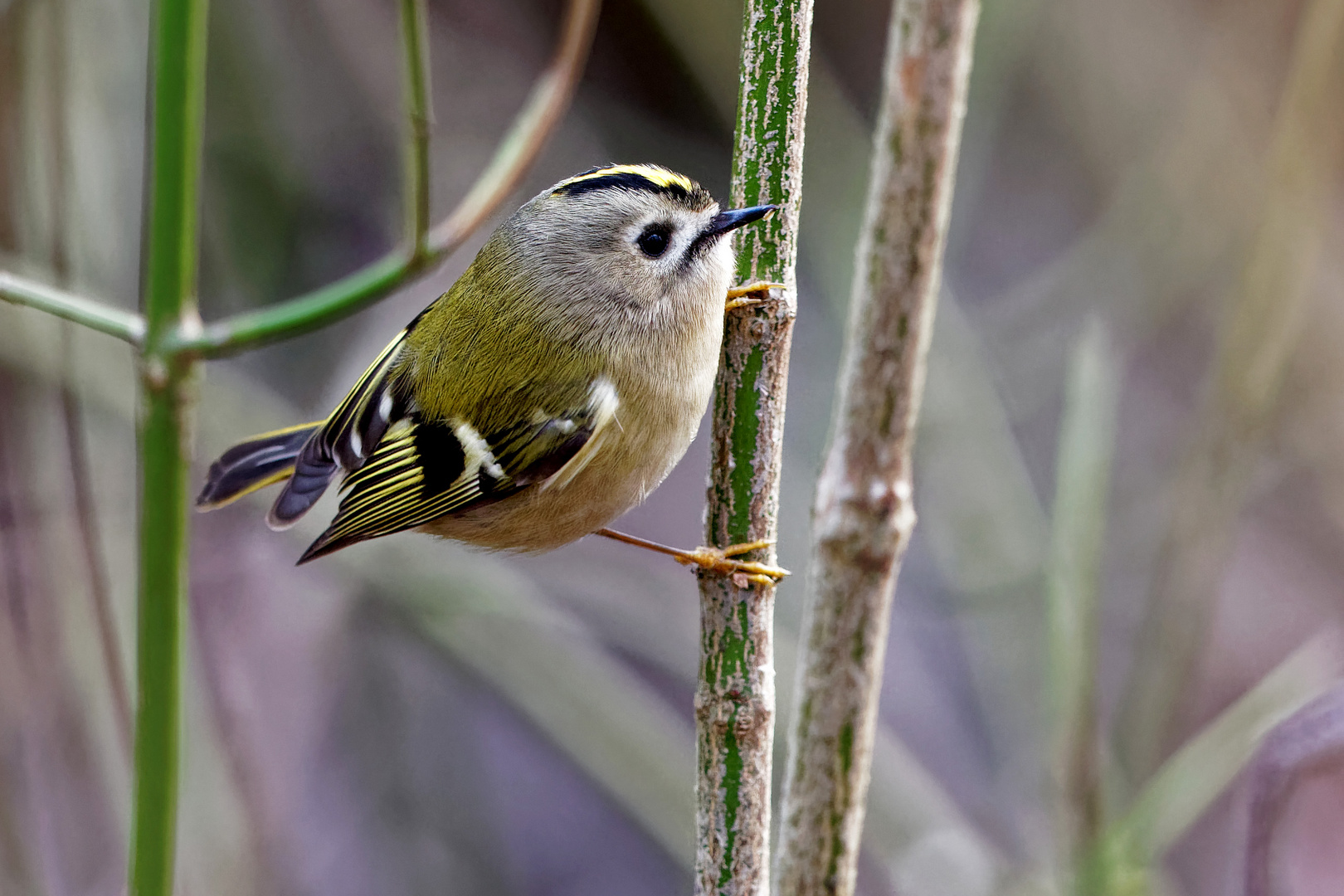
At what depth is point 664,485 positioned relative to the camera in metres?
3.29

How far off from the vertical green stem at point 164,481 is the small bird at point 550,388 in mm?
667

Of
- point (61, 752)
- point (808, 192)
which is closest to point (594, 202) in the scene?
point (808, 192)

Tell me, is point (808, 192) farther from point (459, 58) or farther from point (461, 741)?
point (461, 741)

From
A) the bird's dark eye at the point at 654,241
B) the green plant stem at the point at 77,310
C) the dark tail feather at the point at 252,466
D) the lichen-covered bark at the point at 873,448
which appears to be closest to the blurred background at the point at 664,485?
the dark tail feather at the point at 252,466

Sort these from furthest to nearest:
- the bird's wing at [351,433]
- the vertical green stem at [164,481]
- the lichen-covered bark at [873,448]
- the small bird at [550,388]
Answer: the bird's wing at [351,433]
the small bird at [550,388]
the vertical green stem at [164,481]
the lichen-covered bark at [873,448]

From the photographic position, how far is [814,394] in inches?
122

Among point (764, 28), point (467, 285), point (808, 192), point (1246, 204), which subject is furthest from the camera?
point (1246, 204)

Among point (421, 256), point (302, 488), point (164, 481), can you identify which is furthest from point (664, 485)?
point (164, 481)

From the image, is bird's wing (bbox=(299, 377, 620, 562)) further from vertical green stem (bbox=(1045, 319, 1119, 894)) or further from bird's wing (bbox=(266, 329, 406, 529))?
vertical green stem (bbox=(1045, 319, 1119, 894))

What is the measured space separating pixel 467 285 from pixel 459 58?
50.4 inches

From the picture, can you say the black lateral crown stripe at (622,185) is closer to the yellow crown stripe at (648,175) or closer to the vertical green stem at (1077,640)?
the yellow crown stripe at (648,175)

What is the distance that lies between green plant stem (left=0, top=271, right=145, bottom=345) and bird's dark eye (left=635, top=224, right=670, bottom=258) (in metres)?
0.86

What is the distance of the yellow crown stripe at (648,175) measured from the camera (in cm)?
163

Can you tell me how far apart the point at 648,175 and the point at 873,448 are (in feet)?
3.82
